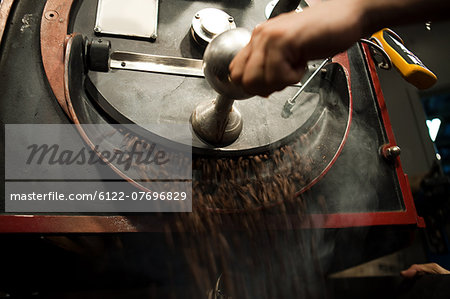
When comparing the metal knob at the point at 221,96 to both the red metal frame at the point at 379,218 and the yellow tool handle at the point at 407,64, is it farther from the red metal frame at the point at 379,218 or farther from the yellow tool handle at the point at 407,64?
the yellow tool handle at the point at 407,64

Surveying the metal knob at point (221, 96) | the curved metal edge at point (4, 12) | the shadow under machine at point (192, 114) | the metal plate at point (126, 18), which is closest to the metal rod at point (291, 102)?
the shadow under machine at point (192, 114)

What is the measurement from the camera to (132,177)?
87 cm

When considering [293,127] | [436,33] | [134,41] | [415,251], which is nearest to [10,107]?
[134,41]

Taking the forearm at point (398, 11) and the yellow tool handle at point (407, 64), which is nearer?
the forearm at point (398, 11)

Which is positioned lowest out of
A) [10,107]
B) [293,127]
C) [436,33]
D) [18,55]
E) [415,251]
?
[415,251]

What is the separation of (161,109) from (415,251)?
1812 mm

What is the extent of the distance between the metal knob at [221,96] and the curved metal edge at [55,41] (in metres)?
0.38

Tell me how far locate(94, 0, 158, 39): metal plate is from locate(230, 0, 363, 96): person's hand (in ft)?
2.01

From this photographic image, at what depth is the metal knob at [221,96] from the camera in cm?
66

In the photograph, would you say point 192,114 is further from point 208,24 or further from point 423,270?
point 423,270

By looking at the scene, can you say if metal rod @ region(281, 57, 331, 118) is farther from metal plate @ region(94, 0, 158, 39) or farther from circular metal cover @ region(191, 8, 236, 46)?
metal plate @ region(94, 0, 158, 39)

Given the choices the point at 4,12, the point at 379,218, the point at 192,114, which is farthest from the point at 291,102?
the point at 4,12

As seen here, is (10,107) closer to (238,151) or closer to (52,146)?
(52,146)

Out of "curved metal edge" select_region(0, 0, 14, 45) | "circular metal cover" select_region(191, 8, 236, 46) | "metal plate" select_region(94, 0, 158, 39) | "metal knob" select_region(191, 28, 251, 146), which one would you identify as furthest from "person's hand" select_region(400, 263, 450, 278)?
"curved metal edge" select_region(0, 0, 14, 45)
